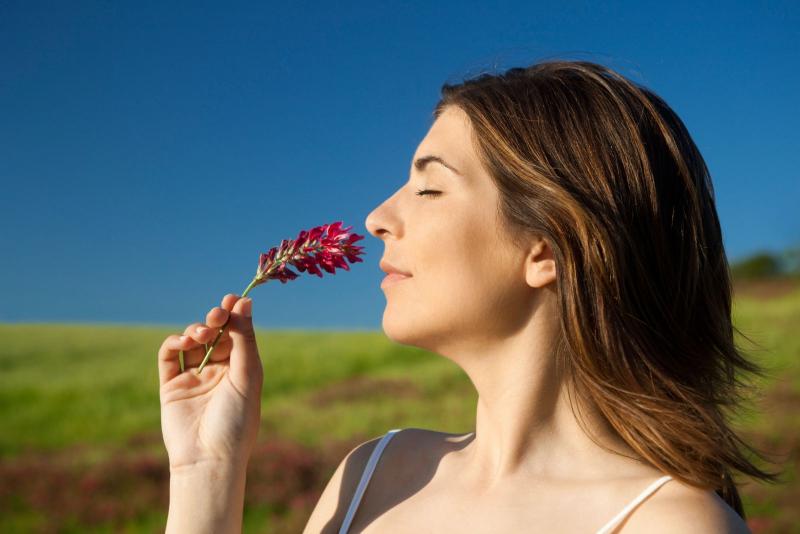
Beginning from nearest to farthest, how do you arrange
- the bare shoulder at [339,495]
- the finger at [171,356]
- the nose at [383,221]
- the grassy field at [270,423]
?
1. the nose at [383,221]
2. the finger at [171,356]
3. the bare shoulder at [339,495]
4. the grassy field at [270,423]

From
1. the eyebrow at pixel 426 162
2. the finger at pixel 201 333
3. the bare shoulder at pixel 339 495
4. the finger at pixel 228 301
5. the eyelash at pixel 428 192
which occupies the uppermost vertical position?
the eyebrow at pixel 426 162

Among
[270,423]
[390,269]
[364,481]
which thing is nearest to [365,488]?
[364,481]

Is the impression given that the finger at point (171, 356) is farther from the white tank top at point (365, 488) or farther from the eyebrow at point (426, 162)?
the eyebrow at point (426, 162)

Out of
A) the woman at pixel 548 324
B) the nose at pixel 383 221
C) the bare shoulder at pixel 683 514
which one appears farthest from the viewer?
the nose at pixel 383 221

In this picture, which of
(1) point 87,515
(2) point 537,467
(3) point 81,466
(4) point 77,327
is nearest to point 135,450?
(3) point 81,466

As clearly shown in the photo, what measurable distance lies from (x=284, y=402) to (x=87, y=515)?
9.47 ft

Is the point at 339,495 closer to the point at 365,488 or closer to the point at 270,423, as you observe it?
the point at 365,488

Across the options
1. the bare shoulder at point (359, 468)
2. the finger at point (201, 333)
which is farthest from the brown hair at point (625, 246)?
the finger at point (201, 333)

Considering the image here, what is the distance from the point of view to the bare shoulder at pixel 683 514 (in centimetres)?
177

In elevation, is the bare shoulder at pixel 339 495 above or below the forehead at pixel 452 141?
below

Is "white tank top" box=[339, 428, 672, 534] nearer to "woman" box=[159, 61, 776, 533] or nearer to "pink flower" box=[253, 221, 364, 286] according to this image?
"woman" box=[159, 61, 776, 533]

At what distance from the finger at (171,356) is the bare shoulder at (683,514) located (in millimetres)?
1302

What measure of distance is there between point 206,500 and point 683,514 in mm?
1224

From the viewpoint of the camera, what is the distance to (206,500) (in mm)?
2092
